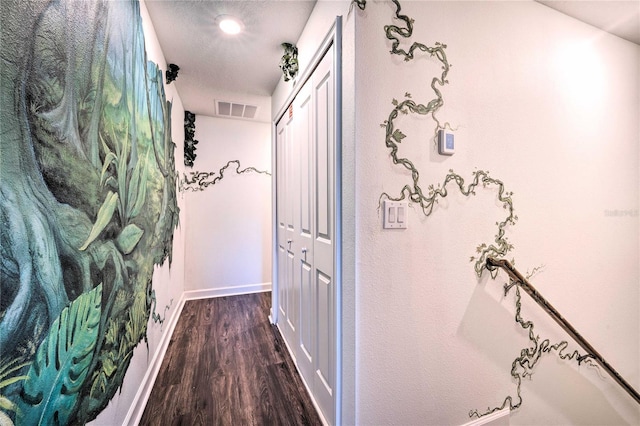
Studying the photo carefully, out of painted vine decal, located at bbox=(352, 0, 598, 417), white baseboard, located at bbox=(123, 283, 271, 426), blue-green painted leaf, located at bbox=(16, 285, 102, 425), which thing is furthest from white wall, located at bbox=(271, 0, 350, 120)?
white baseboard, located at bbox=(123, 283, 271, 426)

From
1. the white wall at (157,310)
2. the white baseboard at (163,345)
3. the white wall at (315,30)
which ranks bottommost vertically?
the white baseboard at (163,345)

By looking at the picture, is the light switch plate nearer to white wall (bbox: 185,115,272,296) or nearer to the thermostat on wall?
the thermostat on wall

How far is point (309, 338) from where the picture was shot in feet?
5.37

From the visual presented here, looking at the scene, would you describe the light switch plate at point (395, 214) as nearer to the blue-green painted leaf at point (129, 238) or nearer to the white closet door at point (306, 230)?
the white closet door at point (306, 230)

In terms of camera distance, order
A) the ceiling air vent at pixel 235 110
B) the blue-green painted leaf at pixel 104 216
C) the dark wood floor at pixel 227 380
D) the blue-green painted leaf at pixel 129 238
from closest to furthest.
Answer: the blue-green painted leaf at pixel 104 216
the blue-green painted leaf at pixel 129 238
the dark wood floor at pixel 227 380
the ceiling air vent at pixel 235 110

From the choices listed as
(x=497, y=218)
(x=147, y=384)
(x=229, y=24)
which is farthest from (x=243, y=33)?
(x=147, y=384)

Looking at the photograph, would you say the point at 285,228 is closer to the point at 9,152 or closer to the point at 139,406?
the point at 139,406

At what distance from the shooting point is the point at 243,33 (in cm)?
178

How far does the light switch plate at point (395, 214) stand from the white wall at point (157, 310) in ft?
4.64

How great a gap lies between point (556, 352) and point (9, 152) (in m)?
2.54

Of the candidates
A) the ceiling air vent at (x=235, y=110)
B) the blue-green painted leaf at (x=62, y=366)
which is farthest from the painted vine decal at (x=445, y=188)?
the ceiling air vent at (x=235, y=110)

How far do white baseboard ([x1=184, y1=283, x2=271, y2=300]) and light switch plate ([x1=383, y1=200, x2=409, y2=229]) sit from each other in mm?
2955

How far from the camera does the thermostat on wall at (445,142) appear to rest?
118 cm

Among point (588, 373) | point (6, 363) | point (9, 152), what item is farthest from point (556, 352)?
point (9, 152)
